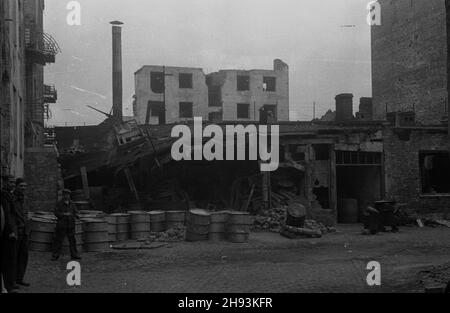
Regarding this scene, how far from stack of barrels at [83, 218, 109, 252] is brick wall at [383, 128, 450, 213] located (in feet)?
43.2

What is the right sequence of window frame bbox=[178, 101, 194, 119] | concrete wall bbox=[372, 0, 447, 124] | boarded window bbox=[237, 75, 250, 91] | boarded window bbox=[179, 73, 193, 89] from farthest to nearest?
boarded window bbox=[237, 75, 250, 91] < window frame bbox=[178, 101, 194, 119] < boarded window bbox=[179, 73, 193, 89] < concrete wall bbox=[372, 0, 447, 124]

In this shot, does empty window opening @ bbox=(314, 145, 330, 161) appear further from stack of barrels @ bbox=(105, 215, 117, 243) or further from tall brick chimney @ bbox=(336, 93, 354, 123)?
stack of barrels @ bbox=(105, 215, 117, 243)

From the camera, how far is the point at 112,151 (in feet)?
73.6

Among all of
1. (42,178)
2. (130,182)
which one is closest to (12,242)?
(42,178)

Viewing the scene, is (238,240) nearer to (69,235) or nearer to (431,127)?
(69,235)

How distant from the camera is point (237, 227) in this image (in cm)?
1563

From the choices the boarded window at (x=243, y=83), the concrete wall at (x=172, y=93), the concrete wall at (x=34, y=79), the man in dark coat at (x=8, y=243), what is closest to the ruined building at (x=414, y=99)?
the man in dark coat at (x=8, y=243)

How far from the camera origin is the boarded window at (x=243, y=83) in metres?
55.6

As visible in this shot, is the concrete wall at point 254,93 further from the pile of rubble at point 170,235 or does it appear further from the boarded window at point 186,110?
the pile of rubble at point 170,235

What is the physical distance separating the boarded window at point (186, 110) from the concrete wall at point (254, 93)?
2009 millimetres

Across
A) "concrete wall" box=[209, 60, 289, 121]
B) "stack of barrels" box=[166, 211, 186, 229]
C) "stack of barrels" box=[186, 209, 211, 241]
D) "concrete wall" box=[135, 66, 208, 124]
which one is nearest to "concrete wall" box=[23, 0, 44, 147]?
"stack of barrels" box=[166, 211, 186, 229]

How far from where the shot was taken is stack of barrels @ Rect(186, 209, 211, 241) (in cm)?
1562

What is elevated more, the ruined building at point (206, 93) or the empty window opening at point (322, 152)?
the ruined building at point (206, 93)
